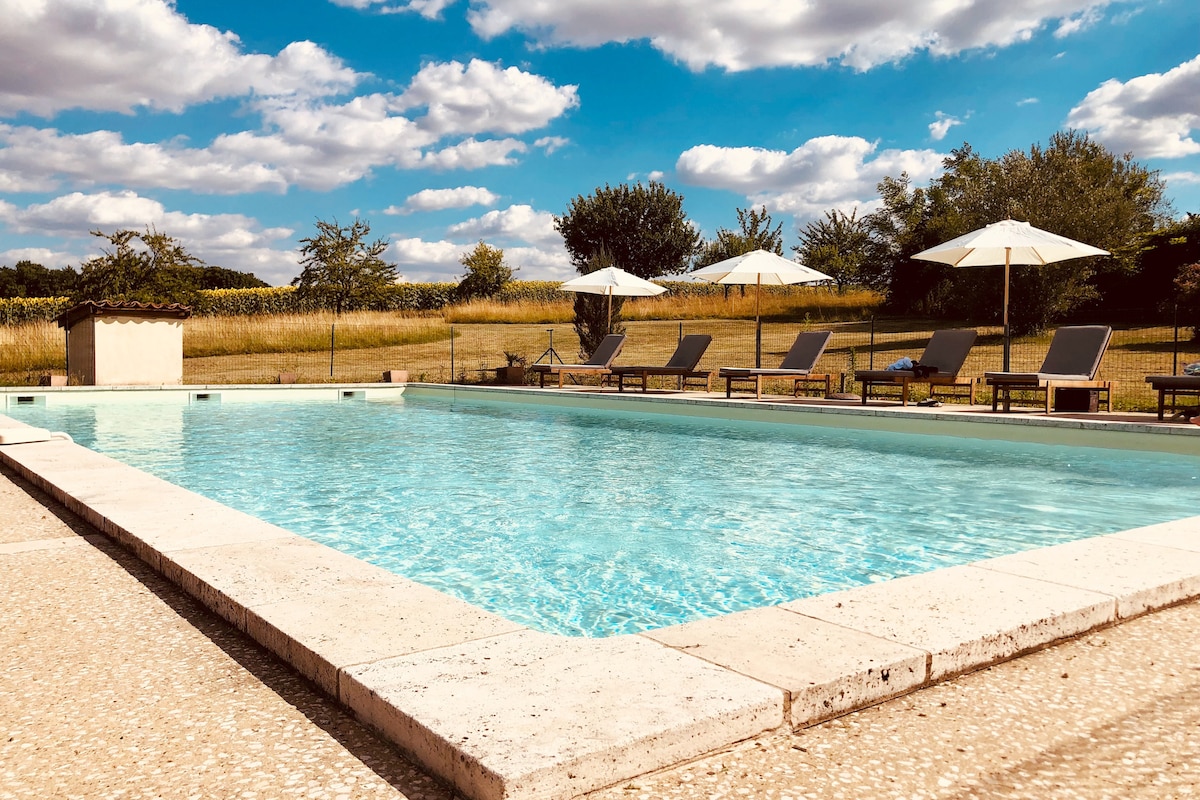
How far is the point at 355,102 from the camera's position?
20.1 m

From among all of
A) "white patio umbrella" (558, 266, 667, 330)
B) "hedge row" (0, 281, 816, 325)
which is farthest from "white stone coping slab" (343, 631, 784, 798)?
"hedge row" (0, 281, 816, 325)

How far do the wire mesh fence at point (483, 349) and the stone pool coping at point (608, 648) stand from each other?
1065cm

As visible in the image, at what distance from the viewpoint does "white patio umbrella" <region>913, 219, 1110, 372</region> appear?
1117cm

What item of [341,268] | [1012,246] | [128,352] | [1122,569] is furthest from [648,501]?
[341,268]

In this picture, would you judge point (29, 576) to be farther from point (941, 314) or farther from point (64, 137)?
point (941, 314)

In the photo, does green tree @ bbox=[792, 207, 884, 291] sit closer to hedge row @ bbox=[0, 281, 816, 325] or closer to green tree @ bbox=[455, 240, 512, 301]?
hedge row @ bbox=[0, 281, 816, 325]

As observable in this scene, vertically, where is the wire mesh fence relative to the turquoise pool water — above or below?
above

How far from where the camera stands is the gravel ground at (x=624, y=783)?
1.81 metres

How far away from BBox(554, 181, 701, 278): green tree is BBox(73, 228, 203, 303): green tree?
23860mm

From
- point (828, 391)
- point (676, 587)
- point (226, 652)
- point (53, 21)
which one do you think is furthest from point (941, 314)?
point (226, 652)

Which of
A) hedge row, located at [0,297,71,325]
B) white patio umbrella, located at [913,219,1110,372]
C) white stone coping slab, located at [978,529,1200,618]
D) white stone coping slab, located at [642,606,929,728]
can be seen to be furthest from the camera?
hedge row, located at [0,297,71,325]

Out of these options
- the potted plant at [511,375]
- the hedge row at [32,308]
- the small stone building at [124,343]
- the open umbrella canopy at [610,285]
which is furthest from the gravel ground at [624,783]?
the hedge row at [32,308]

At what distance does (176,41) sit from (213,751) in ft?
44.4

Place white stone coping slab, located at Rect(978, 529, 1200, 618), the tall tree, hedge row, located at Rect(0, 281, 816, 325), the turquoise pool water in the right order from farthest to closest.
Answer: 1. the tall tree
2. hedge row, located at Rect(0, 281, 816, 325)
3. the turquoise pool water
4. white stone coping slab, located at Rect(978, 529, 1200, 618)
